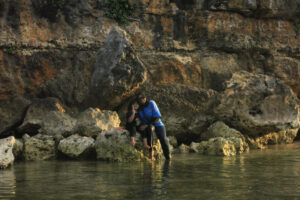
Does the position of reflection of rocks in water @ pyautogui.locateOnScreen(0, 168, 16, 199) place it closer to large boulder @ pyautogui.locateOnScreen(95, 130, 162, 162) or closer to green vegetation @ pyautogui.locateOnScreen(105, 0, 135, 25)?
large boulder @ pyautogui.locateOnScreen(95, 130, 162, 162)

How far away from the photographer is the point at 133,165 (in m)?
9.62

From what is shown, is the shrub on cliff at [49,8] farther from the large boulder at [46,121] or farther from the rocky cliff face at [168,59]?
the large boulder at [46,121]

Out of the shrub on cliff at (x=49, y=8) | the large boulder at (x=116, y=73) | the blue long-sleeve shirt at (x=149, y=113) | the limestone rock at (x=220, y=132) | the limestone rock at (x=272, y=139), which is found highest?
the shrub on cliff at (x=49, y=8)

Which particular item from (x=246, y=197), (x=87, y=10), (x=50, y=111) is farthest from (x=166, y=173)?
(x=87, y=10)

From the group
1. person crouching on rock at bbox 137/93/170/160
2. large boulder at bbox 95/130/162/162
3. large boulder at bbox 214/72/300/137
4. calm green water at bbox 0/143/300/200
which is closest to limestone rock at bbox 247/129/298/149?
large boulder at bbox 214/72/300/137

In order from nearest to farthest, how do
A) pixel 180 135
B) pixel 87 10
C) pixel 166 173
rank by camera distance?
1. pixel 166 173
2. pixel 180 135
3. pixel 87 10

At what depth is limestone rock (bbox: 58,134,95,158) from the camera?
11.6 metres

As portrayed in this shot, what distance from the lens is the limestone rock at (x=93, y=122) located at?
499 inches

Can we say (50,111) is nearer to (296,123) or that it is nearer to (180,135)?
(180,135)

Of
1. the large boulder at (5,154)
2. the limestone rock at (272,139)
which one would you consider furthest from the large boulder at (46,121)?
the limestone rock at (272,139)

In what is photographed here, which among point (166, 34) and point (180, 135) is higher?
point (166, 34)

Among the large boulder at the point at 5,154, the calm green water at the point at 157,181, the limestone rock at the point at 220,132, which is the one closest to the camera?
the calm green water at the point at 157,181

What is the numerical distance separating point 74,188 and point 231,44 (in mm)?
15968

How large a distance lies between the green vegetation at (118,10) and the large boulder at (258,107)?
23.0 ft
